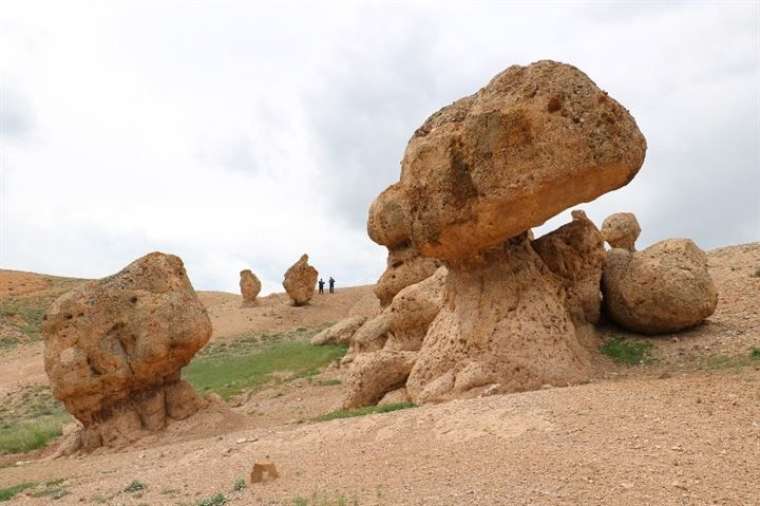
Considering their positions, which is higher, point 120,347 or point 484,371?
point 120,347

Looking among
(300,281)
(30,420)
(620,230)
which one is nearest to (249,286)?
(300,281)

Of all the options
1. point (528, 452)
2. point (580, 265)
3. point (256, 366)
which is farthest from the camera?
point (256, 366)

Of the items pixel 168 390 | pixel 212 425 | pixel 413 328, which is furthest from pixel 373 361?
pixel 168 390

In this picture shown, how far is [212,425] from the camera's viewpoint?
15.1 meters

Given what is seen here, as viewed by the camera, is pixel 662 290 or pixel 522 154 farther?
pixel 662 290

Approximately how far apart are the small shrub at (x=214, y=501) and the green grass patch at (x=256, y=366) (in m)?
13.6

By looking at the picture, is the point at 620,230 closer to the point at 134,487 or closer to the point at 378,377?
the point at 378,377

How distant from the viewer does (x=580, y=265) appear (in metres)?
13.1

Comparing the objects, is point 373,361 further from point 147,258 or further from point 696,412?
point 696,412

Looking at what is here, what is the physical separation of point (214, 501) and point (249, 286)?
38.7 meters

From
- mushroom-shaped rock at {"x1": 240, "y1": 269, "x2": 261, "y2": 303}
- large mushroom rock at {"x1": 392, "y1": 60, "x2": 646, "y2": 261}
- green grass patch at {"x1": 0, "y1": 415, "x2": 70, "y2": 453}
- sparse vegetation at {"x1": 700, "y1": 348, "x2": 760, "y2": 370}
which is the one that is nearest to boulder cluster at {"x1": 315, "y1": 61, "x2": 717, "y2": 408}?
large mushroom rock at {"x1": 392, "y1": 60, "x2": 646, "y2": 261}

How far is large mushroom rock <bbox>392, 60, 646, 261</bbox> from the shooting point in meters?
10.3

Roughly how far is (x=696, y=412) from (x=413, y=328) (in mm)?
9255

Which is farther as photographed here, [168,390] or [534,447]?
[168,390]
